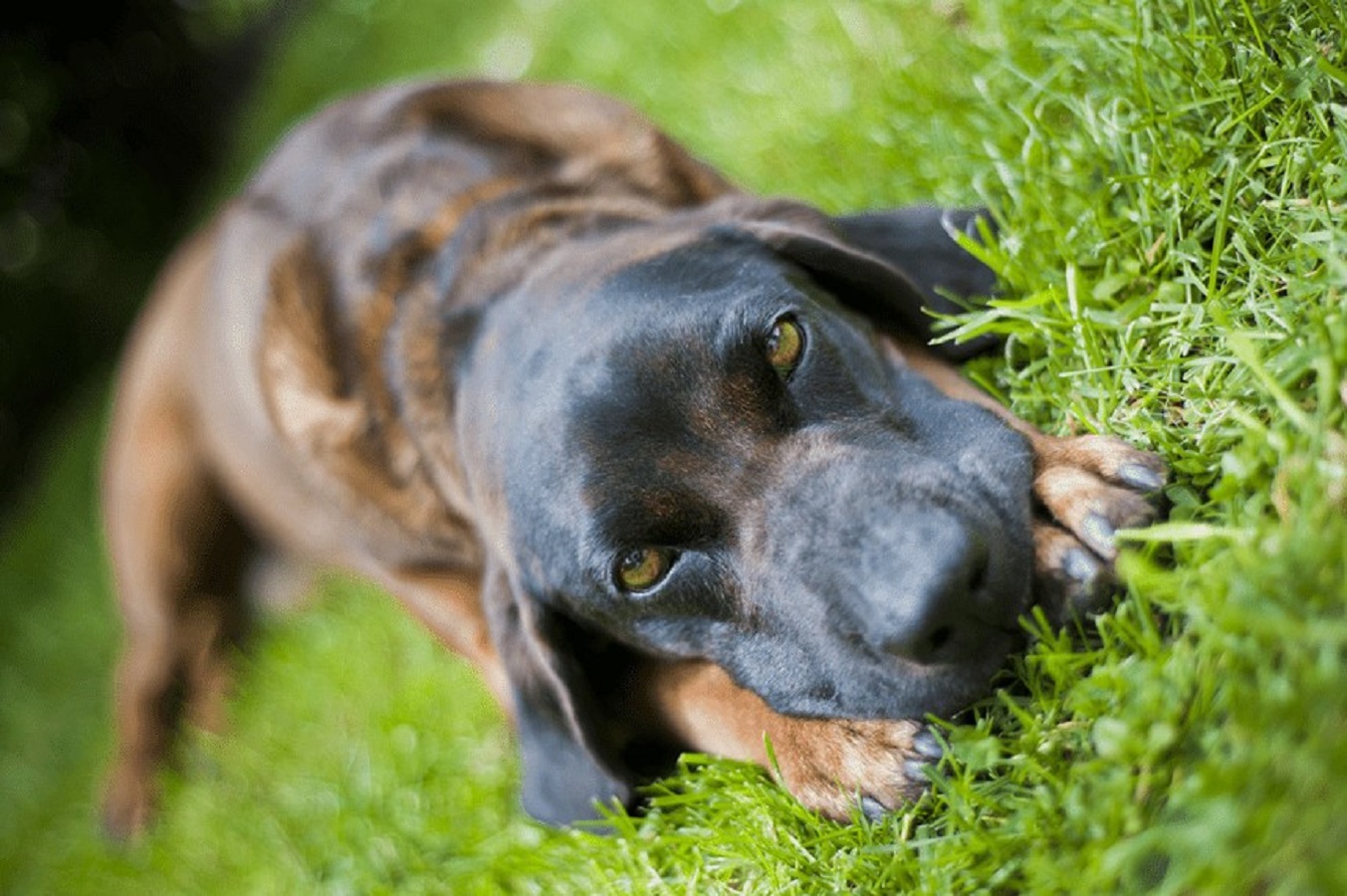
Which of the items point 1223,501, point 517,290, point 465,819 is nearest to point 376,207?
point 517,290

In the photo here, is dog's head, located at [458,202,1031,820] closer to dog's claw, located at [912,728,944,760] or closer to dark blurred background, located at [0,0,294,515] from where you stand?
dog's claw, located at [912,728,944,760]

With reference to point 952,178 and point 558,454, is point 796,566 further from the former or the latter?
point 952,178

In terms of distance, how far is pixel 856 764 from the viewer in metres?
2.64

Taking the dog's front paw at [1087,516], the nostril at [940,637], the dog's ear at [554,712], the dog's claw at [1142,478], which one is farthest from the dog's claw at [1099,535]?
the dog's ear at [554,712]

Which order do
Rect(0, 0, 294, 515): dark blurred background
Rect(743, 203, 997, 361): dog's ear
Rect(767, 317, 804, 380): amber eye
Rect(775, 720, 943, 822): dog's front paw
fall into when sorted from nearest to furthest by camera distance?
Rect(775, 720, 943, 822): dog's front paw < Rect(767, 317, 804, 380): amber eye < Rect(743, 203, 997, 361): dog's ear < Rect(0, 0, 294, 515): dark blurred background

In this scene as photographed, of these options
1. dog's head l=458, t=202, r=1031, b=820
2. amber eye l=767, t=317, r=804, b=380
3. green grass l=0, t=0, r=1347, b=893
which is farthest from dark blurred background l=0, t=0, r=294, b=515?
amber eye l=767, t=317, r=804, b=380

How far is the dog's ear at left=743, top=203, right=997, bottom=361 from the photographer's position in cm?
309

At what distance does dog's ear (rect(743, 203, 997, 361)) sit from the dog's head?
10mm

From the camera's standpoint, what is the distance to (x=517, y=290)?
11.7 ft

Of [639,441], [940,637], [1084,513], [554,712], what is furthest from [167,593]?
[1084,513]

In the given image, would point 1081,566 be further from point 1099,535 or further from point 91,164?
point 91,164

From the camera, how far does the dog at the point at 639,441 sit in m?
2.54

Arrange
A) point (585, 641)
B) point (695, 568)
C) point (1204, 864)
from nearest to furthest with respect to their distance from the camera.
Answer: point (1204, 864) < point (695, 568) < point (585, 641)

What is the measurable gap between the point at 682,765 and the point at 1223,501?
1.53 meters
